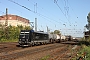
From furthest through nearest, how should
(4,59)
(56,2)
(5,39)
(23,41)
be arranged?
(5,39), (23,41), (56,2), (4,59)

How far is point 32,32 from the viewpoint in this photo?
116ft

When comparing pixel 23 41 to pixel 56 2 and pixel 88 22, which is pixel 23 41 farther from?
pixel 88 22

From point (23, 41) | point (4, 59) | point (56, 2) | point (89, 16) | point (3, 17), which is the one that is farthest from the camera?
point (3, 17)

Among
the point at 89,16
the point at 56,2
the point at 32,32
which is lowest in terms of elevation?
the point at 32,32

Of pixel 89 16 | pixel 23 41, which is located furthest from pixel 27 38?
pixel 89 16

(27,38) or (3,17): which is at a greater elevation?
(3,17)

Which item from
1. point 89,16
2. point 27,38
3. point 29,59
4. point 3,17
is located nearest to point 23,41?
point 27,38

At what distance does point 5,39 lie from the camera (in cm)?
6100

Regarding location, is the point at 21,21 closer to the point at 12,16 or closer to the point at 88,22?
the point at 12,16

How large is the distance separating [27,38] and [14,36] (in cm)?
3510

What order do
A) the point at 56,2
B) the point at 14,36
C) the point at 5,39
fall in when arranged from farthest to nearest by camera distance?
the point at 14,36 → the point at 5,39 → the point at 56,2

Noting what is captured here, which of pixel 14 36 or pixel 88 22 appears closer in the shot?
pixel 14 36

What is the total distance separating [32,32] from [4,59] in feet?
62.8

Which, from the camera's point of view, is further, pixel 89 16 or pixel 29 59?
pixel 89 16
